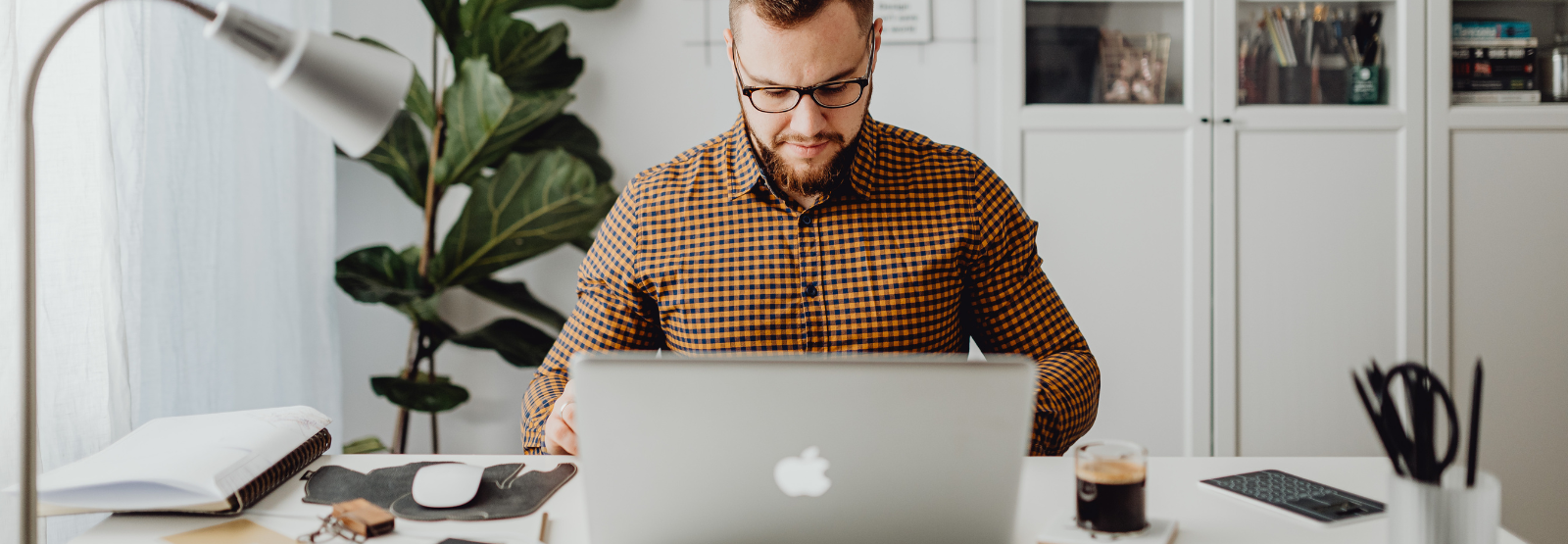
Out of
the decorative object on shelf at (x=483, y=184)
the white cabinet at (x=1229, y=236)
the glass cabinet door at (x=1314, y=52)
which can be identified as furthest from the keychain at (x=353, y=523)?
the glass cabinet door at (x=1314, y=52)

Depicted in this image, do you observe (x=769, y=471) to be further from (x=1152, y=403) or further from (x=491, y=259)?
(x=1152, y=403)

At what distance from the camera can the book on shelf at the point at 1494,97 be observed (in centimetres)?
211

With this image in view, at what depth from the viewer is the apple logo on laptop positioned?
71 centimetres

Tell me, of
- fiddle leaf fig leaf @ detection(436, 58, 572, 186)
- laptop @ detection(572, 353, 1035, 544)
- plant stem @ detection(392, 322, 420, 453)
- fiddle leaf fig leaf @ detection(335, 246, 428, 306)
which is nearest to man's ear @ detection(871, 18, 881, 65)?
laptop @ detection(572, 353, 1035, 544)

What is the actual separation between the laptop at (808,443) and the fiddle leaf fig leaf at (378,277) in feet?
4.61

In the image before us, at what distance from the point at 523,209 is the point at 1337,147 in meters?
1.81

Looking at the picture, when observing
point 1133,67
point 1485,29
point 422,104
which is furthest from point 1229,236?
point 422,104

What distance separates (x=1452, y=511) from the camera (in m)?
0.68

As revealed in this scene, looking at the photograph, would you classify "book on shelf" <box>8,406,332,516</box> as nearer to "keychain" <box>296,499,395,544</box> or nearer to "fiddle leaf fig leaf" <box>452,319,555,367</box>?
"keychain" <box>296,499,395,544</box>

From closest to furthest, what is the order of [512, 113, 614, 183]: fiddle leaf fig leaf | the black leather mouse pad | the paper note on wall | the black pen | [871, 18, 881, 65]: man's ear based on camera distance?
the black pen
the black leather mouse pad
[871, 18, 881, 65]: man's ear
[512, 113, 614, 183]: fiddle leaf fig leaf
the paper note on wall

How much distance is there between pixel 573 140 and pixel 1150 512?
165cm

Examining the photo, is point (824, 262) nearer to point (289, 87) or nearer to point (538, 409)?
point (538, 409)

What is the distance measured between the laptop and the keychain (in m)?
0.27

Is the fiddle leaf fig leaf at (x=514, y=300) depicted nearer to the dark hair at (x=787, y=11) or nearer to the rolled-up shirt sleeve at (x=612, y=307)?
the rolled-up shirt sleeve at (x=612, y=307)
